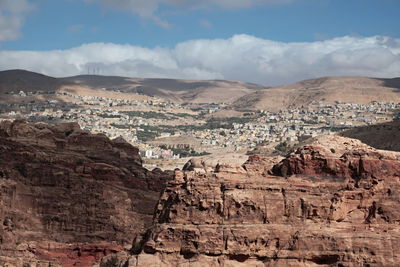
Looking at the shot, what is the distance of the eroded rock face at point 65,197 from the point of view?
7275 cm

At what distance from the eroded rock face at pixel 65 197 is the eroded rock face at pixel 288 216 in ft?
83.0

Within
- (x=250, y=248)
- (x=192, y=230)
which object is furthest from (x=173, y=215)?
(x=250, y=248)

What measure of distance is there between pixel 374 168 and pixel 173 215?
423 inches

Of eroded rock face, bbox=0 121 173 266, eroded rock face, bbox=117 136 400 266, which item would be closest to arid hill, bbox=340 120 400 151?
eroded rock face, bbox=0 121 173 266

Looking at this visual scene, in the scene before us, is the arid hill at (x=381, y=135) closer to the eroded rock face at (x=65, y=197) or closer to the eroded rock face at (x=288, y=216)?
the eroded rock face at (x=65, y=197)

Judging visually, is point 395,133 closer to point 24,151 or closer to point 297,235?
point 24,151

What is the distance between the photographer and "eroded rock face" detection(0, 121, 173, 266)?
72.8 metres

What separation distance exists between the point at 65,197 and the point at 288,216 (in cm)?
3638

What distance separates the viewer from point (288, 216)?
1804 inches

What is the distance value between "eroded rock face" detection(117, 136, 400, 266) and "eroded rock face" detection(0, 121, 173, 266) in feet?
83.0

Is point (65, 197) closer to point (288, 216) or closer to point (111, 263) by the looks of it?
point (111, 263)

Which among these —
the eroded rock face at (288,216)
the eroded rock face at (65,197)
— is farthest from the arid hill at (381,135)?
the eroded rock face at (288,216)

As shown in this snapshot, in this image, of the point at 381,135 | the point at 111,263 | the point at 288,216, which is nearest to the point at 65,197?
the point at 111,263

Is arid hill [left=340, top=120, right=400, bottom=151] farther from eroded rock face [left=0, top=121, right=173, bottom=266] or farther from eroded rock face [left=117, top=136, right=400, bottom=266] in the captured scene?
eroded rock face [left=117, top=136, right=400, bottom=266]
